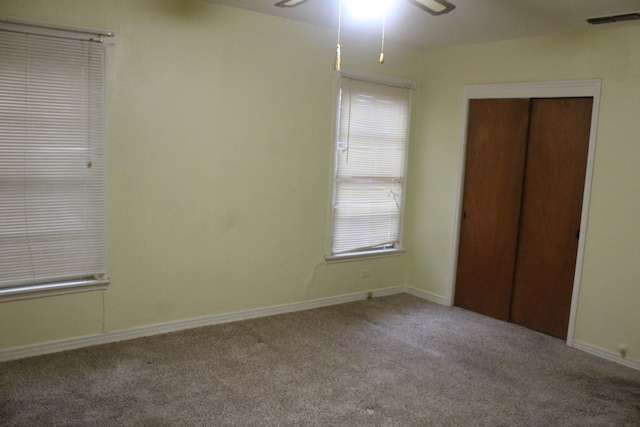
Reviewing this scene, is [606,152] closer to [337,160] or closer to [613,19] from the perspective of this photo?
[613,19]

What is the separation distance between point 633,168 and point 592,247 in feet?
2.12

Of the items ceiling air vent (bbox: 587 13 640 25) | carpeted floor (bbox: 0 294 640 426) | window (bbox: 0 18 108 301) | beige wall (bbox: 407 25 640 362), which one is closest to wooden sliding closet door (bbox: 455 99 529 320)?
beige wall (bbox: 407 25 640 362)

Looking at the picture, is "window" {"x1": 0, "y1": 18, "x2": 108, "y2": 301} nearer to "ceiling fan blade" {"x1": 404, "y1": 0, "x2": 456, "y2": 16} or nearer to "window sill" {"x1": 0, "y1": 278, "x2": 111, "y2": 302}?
"window sill" {"x1": 0, "y1": 278, "x2": 111, "y2": 302}

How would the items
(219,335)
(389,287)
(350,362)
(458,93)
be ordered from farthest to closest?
(389,287) → (458,93) → (219,335) → (350,362)

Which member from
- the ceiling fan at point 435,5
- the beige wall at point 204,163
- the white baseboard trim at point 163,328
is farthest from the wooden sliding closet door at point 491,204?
the ceiling fan at point 435,5

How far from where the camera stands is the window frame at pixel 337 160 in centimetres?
459

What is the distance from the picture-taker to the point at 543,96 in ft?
13.9

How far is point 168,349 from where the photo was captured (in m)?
3.61

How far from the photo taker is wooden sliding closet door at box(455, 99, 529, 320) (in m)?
4.46

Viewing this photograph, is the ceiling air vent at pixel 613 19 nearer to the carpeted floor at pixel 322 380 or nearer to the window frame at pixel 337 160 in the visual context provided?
the window frame at pixel 337 160

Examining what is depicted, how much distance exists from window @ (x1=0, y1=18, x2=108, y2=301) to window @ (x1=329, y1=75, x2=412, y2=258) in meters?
2.04

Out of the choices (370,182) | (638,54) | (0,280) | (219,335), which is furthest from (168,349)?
(638,54)

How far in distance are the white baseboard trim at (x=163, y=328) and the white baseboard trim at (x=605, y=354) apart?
6.05 ft

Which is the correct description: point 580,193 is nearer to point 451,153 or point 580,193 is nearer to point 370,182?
point 451,153
